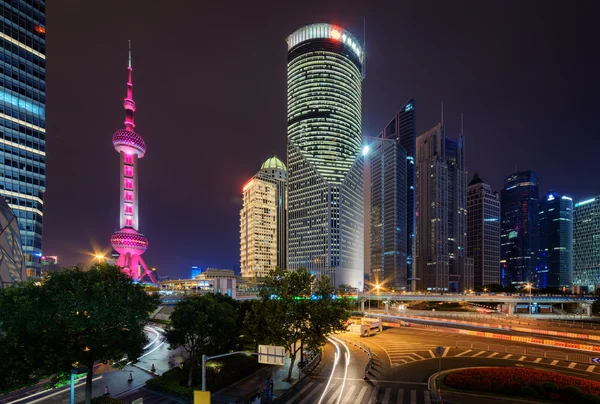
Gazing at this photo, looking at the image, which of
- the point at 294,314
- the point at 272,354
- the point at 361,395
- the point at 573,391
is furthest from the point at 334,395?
the point at 573,391

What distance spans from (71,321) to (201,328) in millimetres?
13461

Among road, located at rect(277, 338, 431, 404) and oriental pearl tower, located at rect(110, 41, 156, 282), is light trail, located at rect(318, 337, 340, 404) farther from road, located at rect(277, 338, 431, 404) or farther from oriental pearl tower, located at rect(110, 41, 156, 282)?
oriental pearl tower, located at rect(110, 41, 156, 282)

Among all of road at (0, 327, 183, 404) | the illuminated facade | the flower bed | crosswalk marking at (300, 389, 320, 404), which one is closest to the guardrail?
the flower bed

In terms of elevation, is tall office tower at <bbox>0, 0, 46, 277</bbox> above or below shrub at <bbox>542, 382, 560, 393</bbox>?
above

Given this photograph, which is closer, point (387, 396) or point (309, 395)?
point (387, 396)

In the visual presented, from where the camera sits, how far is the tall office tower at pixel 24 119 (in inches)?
4158

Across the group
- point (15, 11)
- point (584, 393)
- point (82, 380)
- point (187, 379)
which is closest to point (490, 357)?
point (584, 393)

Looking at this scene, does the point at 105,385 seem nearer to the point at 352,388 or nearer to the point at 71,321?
the point at 71,321

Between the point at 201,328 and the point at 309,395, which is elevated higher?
the point at 201,328

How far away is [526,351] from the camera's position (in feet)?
170

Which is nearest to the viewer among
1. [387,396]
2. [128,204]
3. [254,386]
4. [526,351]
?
[387,396]

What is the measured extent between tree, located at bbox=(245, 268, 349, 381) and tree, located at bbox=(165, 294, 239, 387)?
116 inches

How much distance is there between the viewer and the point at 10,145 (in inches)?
4181

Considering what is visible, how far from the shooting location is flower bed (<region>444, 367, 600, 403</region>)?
32.2m
